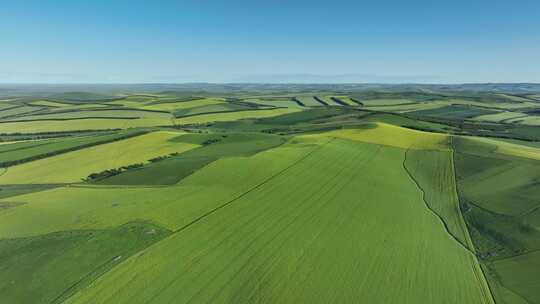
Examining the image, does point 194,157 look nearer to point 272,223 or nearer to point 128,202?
point 128,202

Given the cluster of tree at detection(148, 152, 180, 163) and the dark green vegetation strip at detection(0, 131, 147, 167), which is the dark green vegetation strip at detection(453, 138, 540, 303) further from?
the dark green vegetation strip at detection(0, 131, 147, 167)

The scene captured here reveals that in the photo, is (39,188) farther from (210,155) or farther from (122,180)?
(210,155)

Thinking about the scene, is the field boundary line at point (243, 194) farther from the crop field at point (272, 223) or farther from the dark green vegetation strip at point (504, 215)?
the dark green vegetation strip at point (504, 215)

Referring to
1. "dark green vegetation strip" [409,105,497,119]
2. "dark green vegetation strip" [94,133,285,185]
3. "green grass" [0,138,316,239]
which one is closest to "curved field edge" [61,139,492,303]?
"green grass" [0,138,316,239]

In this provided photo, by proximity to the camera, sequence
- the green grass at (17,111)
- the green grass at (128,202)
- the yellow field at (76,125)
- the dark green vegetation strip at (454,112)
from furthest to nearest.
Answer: the green grass at (17,111)
the dark green vegetation strip at (454,112)
the yellow field at (76,125)
the green grass at (128,202)

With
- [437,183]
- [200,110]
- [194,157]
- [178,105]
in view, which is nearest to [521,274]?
[437,183]

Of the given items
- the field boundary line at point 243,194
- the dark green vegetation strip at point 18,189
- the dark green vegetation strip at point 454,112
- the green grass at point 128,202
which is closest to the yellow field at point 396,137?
the field boundary line at point 243,194

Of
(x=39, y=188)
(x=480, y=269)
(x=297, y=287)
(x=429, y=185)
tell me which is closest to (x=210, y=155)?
(x=39, y=188)
